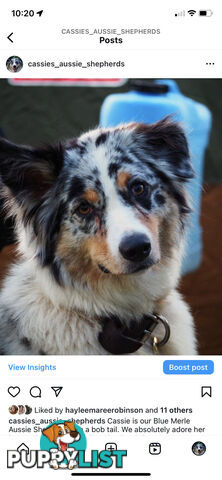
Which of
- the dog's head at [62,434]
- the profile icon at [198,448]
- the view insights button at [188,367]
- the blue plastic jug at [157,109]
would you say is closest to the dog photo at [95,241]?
the view insights button at [188,367]

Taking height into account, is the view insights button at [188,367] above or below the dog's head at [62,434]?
above

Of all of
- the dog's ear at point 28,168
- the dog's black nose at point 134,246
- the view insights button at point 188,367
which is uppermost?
the dog's ear at point 28,168

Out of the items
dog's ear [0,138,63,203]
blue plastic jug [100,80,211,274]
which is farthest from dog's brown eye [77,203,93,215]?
blue plastic jug [100,80,211,274]

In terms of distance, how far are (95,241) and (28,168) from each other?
0.42 m

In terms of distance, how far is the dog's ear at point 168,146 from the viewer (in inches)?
98.3

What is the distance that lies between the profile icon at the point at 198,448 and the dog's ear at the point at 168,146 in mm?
1182

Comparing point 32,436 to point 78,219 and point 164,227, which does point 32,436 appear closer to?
point 78,219

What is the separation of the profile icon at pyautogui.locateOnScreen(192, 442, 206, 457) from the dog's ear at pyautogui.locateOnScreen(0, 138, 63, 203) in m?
1.24

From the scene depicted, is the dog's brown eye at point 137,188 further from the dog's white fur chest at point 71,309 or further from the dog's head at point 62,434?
the dog's head at point 62,434

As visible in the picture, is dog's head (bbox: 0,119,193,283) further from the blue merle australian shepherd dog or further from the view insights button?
the view insights button

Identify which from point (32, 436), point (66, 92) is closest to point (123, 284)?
point (32, 436)
